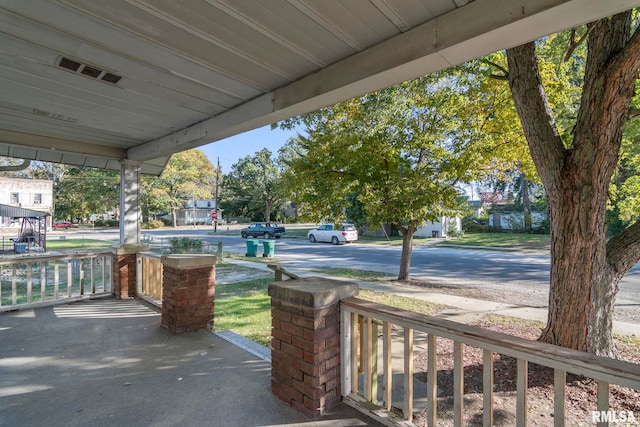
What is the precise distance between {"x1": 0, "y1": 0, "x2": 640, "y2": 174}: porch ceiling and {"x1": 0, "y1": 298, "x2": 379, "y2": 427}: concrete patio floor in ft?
7.53

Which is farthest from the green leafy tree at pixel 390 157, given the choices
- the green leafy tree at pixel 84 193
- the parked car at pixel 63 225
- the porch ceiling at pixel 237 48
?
the parked car at pixel 63 225

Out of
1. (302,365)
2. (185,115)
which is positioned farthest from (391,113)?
(302,365)

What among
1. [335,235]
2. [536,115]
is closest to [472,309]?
[536,115]

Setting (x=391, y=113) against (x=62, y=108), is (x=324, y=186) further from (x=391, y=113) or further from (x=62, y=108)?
(x=62, y=108)

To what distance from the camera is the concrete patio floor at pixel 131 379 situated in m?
2.26

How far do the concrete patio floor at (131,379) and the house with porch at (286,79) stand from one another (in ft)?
0.09

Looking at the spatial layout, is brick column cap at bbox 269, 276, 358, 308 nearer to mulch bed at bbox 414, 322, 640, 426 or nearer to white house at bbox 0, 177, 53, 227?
mulch bed at bbox 414, 322, 640, 426

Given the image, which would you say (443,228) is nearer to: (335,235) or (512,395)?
(335,235)

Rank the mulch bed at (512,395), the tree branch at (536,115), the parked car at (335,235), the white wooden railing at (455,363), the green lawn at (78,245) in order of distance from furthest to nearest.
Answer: the parked car at (335,235) → the green lawn at (78,245) → the tree branch at (536,115) → the mulch bed at (512,395) → the white wooden railing at (455,363)

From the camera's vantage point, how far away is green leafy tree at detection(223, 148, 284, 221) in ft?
131

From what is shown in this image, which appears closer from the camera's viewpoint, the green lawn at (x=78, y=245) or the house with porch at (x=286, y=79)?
the house with porch at (x=286, y=79)

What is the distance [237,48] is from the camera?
7.71ft

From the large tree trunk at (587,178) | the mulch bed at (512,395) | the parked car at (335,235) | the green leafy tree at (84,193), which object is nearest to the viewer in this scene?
the mulch bed at (512,395)

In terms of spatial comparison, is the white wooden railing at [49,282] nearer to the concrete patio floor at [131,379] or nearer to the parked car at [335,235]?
the concrete patio floor at [131,379]
